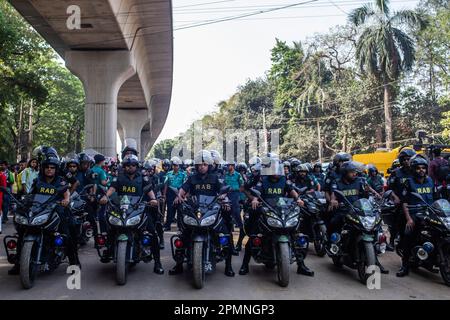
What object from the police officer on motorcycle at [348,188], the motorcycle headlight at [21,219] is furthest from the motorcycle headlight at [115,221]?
the police officer on motorcycle at [348,188]

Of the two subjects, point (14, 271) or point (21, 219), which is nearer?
point (21, 219)

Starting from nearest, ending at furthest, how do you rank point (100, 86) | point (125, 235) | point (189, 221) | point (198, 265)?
point (198, 265)
point (125, 235)
point (189, 221)
point (100, 86)

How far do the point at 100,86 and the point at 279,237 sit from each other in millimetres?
13875

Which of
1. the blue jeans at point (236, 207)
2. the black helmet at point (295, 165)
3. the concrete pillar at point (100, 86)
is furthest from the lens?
the concrete pillar at point (100, 86)

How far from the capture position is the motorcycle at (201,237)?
5145mm

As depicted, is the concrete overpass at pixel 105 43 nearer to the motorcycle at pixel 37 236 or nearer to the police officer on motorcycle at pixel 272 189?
the motorcycle at pixel 37 236

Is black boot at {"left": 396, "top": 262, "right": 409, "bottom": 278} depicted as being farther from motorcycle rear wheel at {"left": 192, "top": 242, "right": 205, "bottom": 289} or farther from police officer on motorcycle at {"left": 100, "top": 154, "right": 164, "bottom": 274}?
police officer on motorcycle at {"left": 100, "top": 154, "right": 164, "bottom": 274}

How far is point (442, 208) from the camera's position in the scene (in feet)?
17.8

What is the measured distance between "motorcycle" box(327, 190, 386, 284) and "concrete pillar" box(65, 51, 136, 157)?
13.1 m

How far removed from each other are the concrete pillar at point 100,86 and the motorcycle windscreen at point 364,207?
43.7ft

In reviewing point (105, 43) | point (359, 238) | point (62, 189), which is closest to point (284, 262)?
point (359, 238)

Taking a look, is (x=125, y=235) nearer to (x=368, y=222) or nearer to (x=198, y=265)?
(x=198, y=265)

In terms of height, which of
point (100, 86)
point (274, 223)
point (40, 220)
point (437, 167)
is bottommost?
point (274, 223)
